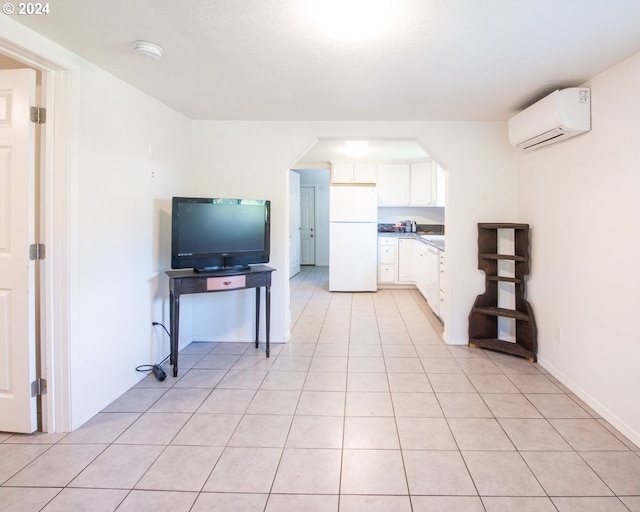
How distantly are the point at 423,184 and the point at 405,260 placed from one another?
1.31 meters

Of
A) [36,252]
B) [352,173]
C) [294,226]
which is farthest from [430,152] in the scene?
[294,226]

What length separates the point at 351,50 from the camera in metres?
1.99

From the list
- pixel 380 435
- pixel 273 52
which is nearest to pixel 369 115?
pixel 273 52

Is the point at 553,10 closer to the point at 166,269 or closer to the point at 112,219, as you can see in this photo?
the point at 112,219

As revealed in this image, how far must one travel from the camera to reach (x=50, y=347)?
2037 mm

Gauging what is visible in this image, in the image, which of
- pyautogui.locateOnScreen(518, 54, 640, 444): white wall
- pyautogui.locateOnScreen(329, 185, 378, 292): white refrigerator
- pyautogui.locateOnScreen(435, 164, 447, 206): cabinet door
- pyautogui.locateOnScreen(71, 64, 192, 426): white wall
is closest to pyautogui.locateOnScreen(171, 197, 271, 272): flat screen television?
pyautogui.locateOnScreen(71, 64, 192, 426): white wall

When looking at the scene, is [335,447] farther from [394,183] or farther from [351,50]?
[394,183]

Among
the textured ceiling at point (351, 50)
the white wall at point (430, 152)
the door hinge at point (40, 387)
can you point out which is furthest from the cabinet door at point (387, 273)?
the door hinge at point (40, 387)

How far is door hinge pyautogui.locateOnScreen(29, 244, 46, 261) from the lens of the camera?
6.55 ft

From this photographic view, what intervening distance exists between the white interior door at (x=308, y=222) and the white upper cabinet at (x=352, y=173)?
10.1 ft

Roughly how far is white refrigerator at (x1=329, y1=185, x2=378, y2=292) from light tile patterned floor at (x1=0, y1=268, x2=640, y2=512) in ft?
9.65

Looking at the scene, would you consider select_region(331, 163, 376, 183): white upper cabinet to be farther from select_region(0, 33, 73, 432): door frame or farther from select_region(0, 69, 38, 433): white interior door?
select_region(0, 69, 38, 433): white interior door

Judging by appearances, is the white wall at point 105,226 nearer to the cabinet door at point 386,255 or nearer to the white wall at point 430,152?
the white wall at point 430,152

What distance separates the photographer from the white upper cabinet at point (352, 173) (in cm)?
603
